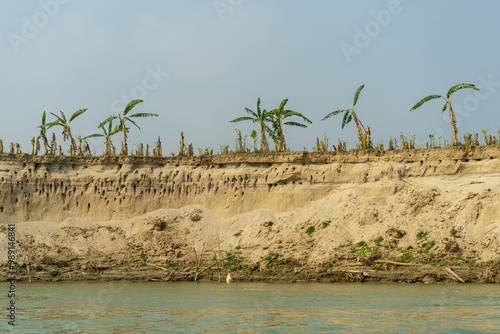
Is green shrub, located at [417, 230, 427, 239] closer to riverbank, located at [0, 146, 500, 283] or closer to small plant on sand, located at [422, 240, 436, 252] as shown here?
riverbank, located at [0, 146, 500, 283]

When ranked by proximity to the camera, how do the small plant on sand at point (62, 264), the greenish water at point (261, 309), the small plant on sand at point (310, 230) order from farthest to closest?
1. the small plant on sand at point (310, 230)
2. the small plant on sand at point (62, 264)
3. the greenish water at point (261, 309)

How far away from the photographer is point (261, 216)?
117 ft

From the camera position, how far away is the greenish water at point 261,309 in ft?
53.4

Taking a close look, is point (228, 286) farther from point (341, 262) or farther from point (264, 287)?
point (341, 262)

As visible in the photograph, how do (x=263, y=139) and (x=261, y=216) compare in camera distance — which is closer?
(x=261, y=216)

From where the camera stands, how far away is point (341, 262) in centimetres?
3072

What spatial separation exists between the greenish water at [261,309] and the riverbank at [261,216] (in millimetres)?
3192

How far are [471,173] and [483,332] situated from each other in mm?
20347

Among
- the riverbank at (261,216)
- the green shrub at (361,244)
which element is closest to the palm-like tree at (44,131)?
the riverbank at (261,216)

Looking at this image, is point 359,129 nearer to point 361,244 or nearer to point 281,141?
point 281,141

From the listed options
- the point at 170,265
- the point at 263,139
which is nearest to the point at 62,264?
the point at 170,265

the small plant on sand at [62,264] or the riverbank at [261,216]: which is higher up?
the riverbank at [261,216]

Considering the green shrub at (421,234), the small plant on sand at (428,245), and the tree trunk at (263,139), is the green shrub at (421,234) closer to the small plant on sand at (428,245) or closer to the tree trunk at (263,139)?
the small plant on sand at (428,245)

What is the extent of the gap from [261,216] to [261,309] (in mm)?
15880
